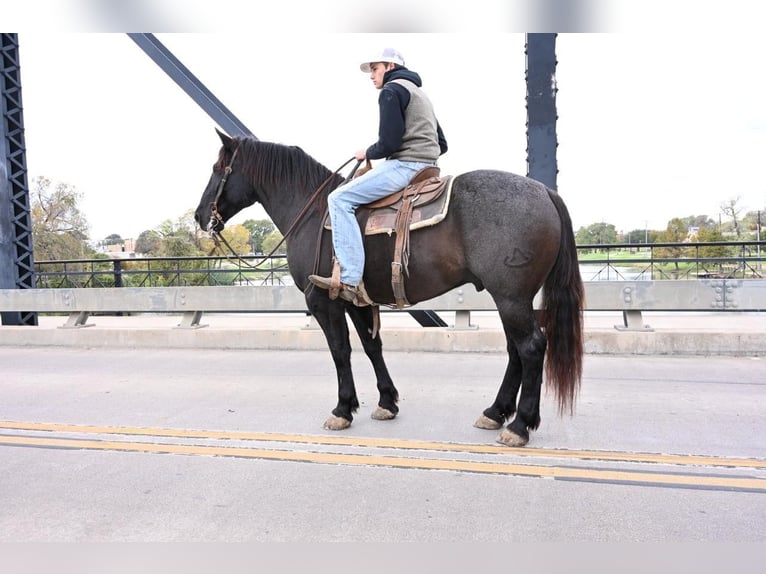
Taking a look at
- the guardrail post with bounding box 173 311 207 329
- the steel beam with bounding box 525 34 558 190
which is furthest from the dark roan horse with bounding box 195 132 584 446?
the guardrail post with bounding box 173 311 207 329

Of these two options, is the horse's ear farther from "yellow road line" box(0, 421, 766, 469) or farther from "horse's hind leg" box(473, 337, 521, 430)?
"horse's hind leg" box(473, 337, 521, 430)

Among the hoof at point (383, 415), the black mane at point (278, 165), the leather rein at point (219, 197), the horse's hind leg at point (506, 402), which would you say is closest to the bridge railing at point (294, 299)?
the horse's hind leg at point (506, 402)

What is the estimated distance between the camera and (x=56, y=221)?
22094mm

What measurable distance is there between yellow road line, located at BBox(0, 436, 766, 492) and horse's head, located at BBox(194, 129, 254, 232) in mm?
1966

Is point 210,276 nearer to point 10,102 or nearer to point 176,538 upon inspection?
point 10,102

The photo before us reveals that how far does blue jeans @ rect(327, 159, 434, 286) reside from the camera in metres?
4.39

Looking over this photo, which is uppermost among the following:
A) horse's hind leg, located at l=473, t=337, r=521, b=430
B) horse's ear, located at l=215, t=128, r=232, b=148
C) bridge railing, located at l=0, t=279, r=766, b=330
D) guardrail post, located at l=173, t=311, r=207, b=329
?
horse's ear, located at l=215, t=128, r=232, b=148

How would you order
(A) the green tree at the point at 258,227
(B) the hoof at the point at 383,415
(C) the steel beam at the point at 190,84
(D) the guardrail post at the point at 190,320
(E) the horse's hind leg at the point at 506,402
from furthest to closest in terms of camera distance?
(A) the green tree at the point at 258,227, (D) the guardrail post at the point at 190,320, (C) the steel beam at the point at 190,84, (B) the hoof at the point at 383,415, (E) the horse's hind leg at the point at 506,402

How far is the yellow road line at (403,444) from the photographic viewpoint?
3768mm

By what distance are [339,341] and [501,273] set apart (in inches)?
56.4

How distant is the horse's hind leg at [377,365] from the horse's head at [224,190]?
141 cm

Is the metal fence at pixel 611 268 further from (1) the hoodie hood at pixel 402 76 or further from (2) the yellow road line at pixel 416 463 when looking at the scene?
(1) the hoodie hood at pixel 402 76

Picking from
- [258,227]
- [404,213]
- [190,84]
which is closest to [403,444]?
[404,213]

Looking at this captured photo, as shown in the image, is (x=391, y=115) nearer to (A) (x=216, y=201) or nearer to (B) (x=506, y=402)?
(A) (x=216, y=201)
